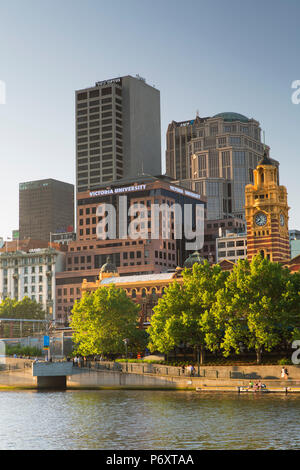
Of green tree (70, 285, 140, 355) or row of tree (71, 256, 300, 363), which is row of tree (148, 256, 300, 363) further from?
green tree (70, 285, 140, 355)

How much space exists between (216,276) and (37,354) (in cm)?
4090

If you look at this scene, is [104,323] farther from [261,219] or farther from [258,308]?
[261,219]

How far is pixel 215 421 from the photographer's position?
64688 mm

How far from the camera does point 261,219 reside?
180 metres

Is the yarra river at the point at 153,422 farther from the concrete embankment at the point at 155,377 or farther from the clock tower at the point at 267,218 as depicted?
the clock tower at the point at 267,218

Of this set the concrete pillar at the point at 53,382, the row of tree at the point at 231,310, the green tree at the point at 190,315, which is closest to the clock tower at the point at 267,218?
the row of tree at the point at 231,310

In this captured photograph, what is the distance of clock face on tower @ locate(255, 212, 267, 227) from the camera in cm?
18004

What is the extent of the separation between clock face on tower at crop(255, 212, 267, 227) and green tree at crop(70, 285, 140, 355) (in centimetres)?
6246

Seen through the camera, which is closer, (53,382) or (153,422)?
(153,422)

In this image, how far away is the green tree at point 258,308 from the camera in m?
101

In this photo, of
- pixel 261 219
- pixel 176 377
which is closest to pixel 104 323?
pixel 176 377

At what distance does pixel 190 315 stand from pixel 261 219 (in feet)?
252

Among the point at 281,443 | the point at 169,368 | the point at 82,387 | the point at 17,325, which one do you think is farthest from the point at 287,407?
the point at 17,325
